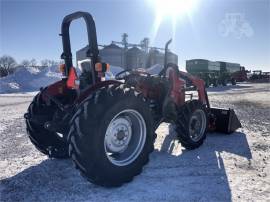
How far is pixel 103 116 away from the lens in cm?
341

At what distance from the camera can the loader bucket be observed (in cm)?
668

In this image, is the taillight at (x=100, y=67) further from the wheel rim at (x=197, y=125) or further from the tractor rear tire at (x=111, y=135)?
the wheel rim at (x=197, y=125)

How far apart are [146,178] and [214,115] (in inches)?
134

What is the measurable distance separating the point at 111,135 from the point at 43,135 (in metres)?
1.34

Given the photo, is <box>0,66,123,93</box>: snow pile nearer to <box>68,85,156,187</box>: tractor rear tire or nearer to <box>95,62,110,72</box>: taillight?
<box>68,85,156,187</box>: tractor rear tire

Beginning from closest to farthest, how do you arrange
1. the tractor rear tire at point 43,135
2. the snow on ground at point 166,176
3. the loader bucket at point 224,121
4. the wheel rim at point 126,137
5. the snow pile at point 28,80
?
the snow on ground at point 166,176, the wheel rim at point 126,137, the tractor rear tire at point 43,135, the loader bucket at point 224,121, the snow pile at point 28,80

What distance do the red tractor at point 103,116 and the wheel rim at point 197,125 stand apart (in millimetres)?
39

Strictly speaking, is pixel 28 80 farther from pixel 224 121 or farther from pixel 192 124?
pixel 192 124

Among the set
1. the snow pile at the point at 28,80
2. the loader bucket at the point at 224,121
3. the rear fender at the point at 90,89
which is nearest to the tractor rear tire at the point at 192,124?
the loader bucket at the point at 224,121

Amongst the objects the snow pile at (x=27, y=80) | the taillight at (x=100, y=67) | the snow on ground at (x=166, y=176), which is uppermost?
the taillight at (x=100, y=67)

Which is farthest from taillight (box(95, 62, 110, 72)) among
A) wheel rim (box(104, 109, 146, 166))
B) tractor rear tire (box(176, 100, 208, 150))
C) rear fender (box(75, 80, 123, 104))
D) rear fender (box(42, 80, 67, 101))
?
tractor rear tire (box(176, 100, 208, 150))

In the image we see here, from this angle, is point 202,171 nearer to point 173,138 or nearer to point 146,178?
point 146,178

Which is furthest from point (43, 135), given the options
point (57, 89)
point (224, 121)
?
point (224, 121)

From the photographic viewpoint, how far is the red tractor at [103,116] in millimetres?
3350
